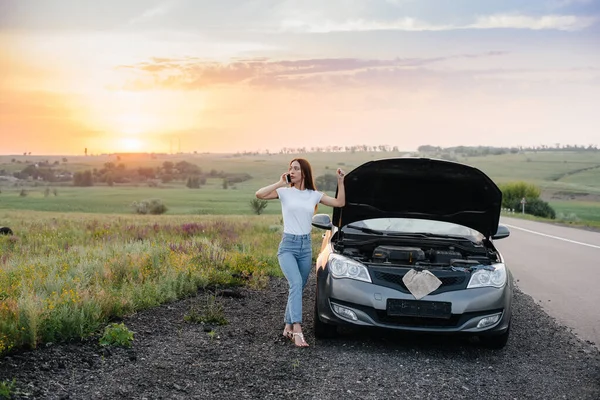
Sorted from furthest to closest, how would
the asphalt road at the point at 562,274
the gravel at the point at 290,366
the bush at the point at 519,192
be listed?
the bush at the point at 519,192 < the asphalt road at the point at 562,274 < the gravel at the point at 290,366

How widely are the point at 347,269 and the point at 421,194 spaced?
1844 mm

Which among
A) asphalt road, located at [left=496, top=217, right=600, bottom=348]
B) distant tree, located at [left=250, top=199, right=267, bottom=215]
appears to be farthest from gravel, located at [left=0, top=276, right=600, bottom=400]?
distant tree, located at [left=250, top=199, right=267, bottom=215]

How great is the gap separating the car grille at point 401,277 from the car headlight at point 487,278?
97 millimetres

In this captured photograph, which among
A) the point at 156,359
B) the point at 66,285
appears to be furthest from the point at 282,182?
the point at 66,285

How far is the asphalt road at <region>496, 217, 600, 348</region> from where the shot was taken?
9.59 m

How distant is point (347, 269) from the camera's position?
271 inches

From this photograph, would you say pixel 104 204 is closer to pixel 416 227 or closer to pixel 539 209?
pixel 539 209

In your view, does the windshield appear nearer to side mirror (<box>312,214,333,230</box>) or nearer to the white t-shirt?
side mirror (<box>312,214,333,230</box>)

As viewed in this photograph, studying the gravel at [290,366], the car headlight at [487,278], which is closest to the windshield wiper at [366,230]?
the gravel at [290,366]

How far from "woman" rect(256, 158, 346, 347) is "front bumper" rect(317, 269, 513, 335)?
439 millimetres

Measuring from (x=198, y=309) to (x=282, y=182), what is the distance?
7.93 feet

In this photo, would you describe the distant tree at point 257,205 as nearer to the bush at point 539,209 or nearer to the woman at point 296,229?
the bush at point 539,209

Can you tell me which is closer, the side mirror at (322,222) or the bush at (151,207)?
the side mirror at (322,222)

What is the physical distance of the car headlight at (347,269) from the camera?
680 cm
